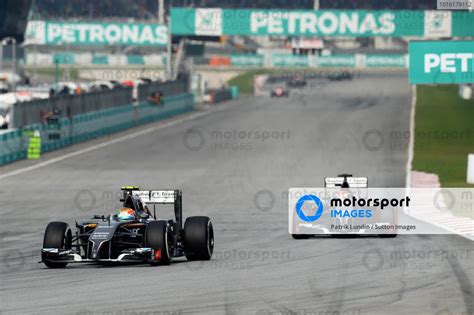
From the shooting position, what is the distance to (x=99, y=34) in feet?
273

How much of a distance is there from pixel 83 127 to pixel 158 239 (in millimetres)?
36019

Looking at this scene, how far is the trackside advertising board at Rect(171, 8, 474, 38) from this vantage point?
75.5 metres

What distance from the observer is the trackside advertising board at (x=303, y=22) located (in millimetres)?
75500

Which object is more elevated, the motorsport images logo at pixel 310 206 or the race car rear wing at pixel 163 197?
the race car rear wing at pixel 163 197

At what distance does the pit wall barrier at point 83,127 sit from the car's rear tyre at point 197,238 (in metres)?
23.7

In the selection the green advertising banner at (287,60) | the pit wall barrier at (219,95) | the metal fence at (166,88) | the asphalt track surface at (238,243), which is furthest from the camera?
the green advertising banner at (287,60)

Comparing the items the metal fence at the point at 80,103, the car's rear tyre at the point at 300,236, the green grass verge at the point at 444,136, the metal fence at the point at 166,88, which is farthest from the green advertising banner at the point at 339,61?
the car's rear tyre at the point at 300,236

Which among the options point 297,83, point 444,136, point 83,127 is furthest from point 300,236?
point 297,83

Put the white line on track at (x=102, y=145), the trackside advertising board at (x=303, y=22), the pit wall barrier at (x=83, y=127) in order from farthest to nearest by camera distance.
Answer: the trackside advertising board at (x=303, y=22) < the pit wall barrier at (x=83, y=127) < the white line on track at (x=102, y=145)

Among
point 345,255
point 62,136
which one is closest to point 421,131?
point 62,136

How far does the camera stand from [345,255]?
2033 centimetres

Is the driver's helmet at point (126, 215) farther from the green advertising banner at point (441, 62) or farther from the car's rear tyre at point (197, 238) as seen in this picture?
the green advertising banner at point (441, 62)

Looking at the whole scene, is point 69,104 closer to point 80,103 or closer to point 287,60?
point 80,103

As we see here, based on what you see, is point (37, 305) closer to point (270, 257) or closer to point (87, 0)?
point (270, 257)
